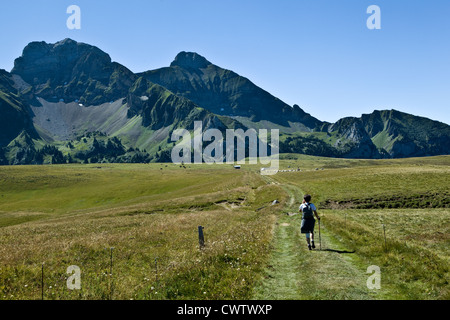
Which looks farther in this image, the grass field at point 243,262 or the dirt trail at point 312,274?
the grass field at point 243,262

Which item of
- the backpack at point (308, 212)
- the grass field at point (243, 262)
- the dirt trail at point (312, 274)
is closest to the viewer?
the dirt trail at point (312, 274)

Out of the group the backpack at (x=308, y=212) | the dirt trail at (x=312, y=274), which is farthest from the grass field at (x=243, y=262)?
the backpack at (x=308, y=212)

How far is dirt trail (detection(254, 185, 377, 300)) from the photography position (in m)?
10.3

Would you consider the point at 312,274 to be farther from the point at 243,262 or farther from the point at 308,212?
the point at 308,212

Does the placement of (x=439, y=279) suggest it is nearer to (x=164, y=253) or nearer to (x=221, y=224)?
(x=164, y=253)

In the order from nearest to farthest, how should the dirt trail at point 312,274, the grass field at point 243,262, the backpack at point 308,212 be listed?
1. the dirt trail at point 312,274
2. the grass field at point 243,262
3. the backpack at point 308,212

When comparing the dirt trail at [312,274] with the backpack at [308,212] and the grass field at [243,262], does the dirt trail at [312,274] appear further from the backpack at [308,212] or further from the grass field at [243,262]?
the backpack at [308,212]

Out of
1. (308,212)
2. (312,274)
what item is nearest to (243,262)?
(312,274)

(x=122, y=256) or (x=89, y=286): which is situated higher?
(x=89, y=286)

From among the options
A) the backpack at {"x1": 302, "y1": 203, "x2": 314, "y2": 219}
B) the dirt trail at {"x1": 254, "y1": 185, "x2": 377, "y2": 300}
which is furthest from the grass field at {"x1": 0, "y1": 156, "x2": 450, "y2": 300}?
the backpack at {"x1": 302, "y1": 203, "x2": 314, "y2": 219}

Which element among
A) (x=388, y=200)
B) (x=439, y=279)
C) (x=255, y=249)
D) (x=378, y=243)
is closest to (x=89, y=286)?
(x=255, y=249)

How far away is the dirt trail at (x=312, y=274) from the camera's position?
1028cm
